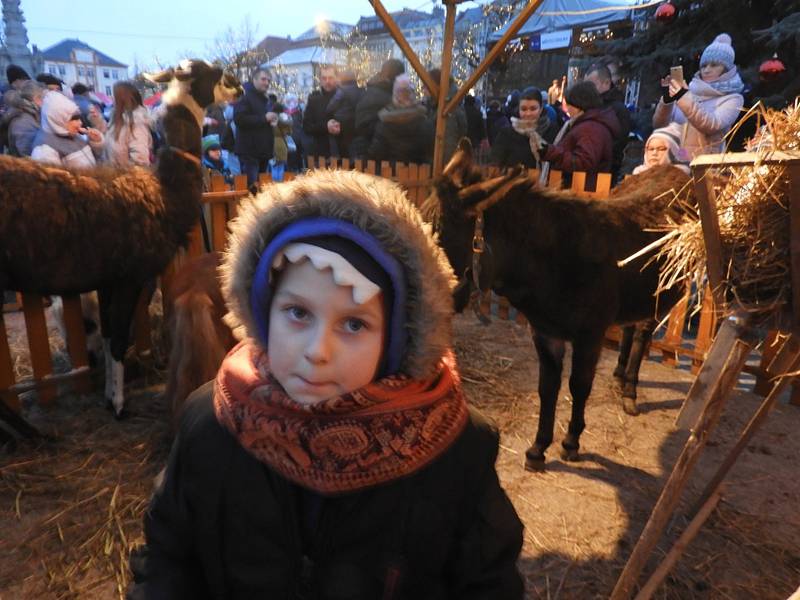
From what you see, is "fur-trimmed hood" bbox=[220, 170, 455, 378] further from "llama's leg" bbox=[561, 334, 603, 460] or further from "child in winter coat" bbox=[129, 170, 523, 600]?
"llama's leg" bbox=[561, 334, 603, 460]

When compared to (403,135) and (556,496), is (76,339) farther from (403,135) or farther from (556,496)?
(403,135)

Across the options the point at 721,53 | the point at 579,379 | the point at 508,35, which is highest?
the point at 721,53

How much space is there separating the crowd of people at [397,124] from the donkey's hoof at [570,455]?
301 centimetres

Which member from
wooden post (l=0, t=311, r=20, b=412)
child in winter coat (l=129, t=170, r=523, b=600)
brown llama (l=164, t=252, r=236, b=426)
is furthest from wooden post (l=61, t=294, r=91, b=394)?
child in winter coat (l=129, t=170, r=523, b=600)

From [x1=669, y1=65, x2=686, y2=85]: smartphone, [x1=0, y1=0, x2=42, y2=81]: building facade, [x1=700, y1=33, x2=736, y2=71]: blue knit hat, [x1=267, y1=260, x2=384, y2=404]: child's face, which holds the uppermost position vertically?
[x1=0, y1=0, x2=42, y2=81]: building facade

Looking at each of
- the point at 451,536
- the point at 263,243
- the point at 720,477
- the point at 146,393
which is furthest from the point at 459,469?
the point at 146,393

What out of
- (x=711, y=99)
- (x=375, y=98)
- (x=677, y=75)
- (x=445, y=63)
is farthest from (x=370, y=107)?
(x=711, y=99)

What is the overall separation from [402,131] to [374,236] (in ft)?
22.7

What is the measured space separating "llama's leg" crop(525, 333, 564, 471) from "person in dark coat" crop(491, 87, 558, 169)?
11.3 feet

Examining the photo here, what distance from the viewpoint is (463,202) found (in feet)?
8.96

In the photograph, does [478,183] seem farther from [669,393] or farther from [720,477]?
[669,393]

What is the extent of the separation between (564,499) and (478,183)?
78.7 inches

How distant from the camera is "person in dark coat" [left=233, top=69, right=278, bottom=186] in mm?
8477

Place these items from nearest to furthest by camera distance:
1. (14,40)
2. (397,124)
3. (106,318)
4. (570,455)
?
(570,455) < (106,318) < (397,124) < (14,40)
